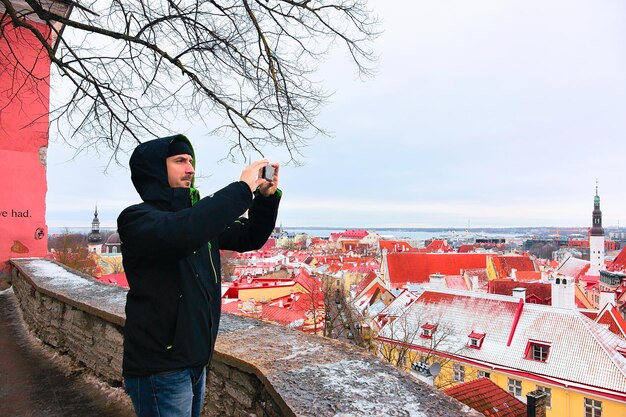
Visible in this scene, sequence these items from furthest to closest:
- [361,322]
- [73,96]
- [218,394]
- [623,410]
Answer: [361,322] < [623,410] < [73,96] < [218,394]

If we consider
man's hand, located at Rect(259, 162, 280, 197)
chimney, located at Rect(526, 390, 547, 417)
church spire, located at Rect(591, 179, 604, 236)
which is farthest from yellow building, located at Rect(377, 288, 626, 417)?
church spire, located at Rect(591, 179, 604, 236)

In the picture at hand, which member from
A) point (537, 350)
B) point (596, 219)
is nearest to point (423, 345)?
point (537, 350)

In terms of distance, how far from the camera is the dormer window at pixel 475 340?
13.9 m

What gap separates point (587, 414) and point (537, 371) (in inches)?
63.2

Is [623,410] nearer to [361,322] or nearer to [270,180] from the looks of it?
[361,322]

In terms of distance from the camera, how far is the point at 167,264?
3.80ft

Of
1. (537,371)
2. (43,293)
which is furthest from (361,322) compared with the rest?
(43,293)

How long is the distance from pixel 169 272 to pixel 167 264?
0.9 inches

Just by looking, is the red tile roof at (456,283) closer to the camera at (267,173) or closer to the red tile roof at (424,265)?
the red tile roof at (424,265)

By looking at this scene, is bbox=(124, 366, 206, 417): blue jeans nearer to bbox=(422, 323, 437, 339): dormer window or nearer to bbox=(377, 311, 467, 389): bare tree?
bbox=(377, 311, 467, 389): bare tree

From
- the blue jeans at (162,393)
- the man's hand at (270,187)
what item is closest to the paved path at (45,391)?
the blue jeans at (162,393)

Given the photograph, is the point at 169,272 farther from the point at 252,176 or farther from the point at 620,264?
the point at 620,264

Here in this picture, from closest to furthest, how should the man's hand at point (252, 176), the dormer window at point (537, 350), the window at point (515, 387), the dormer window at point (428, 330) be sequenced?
the man's hand at point (252, 176) < the window at point (515, 387) < the dormer window at point (537, 350) < the dormer window at point (428, 330)

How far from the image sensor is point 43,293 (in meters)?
3.78
